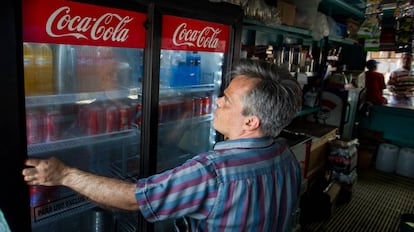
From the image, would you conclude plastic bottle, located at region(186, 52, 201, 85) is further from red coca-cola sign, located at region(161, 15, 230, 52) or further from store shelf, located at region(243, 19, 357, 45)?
store shelf, located at region(243, 19, 357, 45)

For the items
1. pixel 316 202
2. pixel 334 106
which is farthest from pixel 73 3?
pixel 334 106

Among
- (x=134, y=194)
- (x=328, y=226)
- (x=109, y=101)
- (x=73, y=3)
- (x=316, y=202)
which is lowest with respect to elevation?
Answer: (x=328, y=226)

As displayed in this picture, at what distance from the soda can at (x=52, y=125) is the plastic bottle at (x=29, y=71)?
183 millimetres

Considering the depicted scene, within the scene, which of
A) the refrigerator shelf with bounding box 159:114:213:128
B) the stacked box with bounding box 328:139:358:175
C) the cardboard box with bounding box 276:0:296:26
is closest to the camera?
the refrigerator shelf with bounding box 159:114:213:128

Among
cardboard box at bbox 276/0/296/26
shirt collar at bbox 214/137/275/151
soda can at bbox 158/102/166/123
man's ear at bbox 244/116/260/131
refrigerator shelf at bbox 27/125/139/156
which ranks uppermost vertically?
cardboard box at bbox 276/0/296/26

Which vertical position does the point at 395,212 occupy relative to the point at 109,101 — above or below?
below

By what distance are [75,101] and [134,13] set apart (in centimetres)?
58

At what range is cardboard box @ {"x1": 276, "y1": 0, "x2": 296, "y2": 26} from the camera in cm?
270

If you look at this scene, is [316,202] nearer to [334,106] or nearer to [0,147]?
[334,106]

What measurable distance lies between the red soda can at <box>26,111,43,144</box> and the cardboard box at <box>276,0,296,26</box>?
213 cm

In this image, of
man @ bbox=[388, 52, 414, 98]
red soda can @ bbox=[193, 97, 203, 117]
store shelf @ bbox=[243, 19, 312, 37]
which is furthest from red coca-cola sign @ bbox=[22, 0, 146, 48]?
man @ bbox=[388, 52, 414, 98]

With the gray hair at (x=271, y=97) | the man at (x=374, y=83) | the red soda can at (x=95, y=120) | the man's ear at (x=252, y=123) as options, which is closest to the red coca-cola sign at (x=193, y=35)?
the red soda can at (x=95, y=120)

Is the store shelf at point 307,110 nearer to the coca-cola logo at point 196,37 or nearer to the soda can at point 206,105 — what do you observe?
the soda can at point 206,105

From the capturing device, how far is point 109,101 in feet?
6.21
